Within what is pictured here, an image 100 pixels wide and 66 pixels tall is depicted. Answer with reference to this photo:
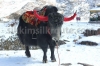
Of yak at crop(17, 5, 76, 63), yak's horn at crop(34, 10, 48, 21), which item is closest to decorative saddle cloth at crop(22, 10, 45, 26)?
yak at crop(17, 5, 76, 63)

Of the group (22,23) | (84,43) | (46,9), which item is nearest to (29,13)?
(22,23)

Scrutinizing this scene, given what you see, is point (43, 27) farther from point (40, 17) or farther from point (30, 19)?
point (30, 19)

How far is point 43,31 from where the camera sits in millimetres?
4941

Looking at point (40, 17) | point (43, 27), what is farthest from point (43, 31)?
point (40, 17)

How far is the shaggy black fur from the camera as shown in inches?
179

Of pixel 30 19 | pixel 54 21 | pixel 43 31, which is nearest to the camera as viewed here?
pixel 54 21

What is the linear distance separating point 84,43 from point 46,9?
4.17m

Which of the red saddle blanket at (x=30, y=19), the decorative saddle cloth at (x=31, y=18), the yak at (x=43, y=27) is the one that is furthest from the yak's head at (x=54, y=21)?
the red saddle blanket at (x=30, y=19)

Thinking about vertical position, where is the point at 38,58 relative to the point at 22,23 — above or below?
below

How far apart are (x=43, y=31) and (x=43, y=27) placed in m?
0.10

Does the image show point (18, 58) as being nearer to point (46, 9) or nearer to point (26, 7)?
point (46, 9)

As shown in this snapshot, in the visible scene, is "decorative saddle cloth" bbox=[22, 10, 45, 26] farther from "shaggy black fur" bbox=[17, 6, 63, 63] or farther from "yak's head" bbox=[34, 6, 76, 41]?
"yak's head" bbox=[34, 6, 76, 41]

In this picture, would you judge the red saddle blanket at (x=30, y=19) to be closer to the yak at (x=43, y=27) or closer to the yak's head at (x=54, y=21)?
the yak at (x=43, y=27)

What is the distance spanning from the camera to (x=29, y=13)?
573 centimetres
